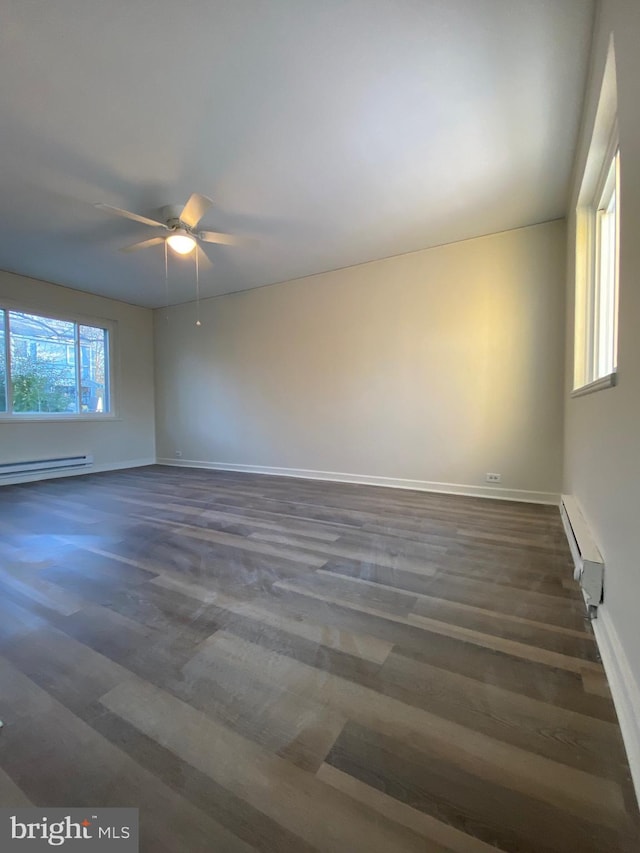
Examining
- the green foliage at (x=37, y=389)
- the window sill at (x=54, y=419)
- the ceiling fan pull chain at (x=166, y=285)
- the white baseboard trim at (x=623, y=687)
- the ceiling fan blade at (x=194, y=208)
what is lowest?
the white baseboard trim at (x=623, y=687)

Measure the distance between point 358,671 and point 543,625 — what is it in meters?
0.87

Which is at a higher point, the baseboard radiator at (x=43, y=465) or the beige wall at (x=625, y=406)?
the beige wall at (x=625, y=406)

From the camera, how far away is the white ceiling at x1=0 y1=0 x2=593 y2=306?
167 cm

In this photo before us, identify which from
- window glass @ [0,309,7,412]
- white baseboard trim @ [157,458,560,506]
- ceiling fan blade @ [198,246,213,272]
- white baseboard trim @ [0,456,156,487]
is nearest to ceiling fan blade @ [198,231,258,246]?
ceiling fan blade @ [198,246,213,272]

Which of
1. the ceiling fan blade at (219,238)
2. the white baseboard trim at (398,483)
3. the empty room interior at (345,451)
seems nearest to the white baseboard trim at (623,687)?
the empty room interior at (345,451)

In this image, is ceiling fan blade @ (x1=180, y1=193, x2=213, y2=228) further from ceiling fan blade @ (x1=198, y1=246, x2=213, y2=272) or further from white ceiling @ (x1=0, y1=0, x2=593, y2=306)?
ceiling fan blade @ (x1=198, y1=246, x2=213, y2=272)

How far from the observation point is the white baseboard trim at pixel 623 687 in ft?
2.94

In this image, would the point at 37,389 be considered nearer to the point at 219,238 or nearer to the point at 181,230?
the point at 181,230

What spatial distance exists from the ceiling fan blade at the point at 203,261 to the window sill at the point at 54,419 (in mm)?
3006

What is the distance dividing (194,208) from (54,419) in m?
4.13

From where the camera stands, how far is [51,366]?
509cm

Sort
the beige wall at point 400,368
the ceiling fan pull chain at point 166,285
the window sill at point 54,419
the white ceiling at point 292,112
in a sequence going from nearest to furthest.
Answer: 1. the white ceiling at point 292,112
2. the beige wall at point 400,368
3. the ceiling fan pull chain at point 166,285
4. the window sill at point 54,419

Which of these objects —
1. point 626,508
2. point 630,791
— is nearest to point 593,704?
point 630,791

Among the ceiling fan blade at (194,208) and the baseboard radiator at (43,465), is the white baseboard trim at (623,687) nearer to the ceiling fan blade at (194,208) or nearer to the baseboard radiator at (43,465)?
the ceiling fan blade at (194,208)
